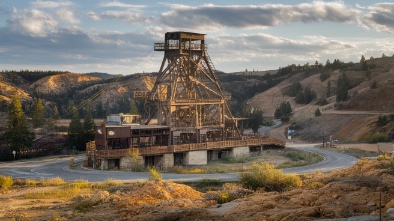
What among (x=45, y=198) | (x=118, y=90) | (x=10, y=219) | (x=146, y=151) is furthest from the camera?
(x=118, y=90)

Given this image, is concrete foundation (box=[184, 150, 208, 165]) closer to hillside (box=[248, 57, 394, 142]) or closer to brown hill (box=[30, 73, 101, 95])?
hillside (box=[248, 57, 394, 142])

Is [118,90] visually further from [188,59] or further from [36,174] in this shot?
[36,174]

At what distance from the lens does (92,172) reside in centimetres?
4350

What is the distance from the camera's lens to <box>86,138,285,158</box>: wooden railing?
46766 millimetres

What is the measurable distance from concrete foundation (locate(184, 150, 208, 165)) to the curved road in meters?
10.8

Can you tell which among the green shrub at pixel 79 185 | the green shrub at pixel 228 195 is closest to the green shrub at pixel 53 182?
the green shrub at pixel 79 185

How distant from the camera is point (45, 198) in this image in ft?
101

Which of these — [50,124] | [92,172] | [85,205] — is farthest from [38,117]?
[85,205]

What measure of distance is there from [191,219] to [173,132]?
35262 mm

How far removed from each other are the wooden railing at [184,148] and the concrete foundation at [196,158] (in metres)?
0.46

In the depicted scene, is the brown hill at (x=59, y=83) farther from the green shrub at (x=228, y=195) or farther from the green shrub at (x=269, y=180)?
the green shrub at (x=228, y=195)

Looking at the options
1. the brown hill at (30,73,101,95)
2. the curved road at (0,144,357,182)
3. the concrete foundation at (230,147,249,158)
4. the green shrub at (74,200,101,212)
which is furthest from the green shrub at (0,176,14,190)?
the brown hill at (30,73,101,95)

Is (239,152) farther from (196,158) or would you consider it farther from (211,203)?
(211,203)

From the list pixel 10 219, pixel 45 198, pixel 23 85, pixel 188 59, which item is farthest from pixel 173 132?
pixel 23 85
